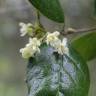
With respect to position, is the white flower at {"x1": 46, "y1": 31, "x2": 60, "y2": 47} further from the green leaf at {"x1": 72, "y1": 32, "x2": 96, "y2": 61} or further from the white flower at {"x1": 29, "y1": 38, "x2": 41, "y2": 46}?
the green leaf at {"x1": 72, "y1": 32, "x2": 96, "y2": 61}

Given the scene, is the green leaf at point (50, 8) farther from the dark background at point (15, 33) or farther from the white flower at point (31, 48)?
the dark background at point (15, 33)

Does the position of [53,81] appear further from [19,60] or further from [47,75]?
[19,60]

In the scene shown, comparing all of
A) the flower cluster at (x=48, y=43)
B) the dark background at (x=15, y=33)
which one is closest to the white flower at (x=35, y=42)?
the flower cluster at (x=48, y=43)

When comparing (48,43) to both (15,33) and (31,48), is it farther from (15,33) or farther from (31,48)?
(15,33)

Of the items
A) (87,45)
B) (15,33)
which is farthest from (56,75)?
(15,33)

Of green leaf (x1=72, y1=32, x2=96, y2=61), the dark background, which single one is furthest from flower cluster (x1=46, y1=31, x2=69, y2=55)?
the dark background
